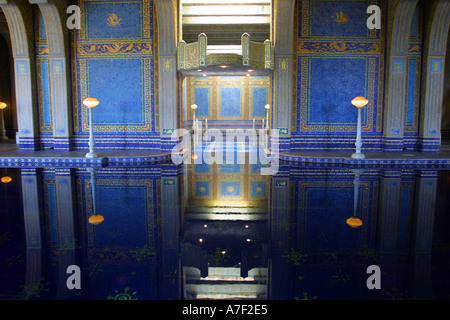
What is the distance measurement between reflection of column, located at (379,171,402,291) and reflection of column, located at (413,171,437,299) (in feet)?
0.52

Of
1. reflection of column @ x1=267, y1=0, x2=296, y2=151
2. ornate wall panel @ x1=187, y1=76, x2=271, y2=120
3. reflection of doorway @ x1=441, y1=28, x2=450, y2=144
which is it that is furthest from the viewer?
ornate wall panel @ x1=187, y1=76, x2=271, y2=120

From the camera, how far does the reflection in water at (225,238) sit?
2.29m

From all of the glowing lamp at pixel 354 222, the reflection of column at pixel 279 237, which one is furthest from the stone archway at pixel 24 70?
the glowing lamp at pixel 354 222

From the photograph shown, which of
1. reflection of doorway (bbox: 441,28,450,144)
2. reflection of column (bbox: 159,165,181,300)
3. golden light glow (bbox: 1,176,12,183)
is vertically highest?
reflection of doorway (bbox: 441,28,450,144)

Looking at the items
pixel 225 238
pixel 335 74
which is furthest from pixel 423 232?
Result: pixel 335 74

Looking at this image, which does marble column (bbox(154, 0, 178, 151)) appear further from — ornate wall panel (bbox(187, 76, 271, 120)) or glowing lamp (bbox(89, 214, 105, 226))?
ornate wall panel (bbox(187, 76, 271, 120))

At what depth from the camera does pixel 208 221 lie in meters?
3.80

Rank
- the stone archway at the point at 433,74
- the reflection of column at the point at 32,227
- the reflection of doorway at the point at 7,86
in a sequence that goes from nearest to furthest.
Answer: the reflection of column at the point at 32,227, the stone archway at the point at 433,74, the reflection of doorway at the point at 7,86

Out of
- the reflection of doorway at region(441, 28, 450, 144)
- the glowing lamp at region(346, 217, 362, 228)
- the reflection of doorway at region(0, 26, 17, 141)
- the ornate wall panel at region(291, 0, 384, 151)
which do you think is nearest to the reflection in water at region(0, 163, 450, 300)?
the glowing lamp at region(346, 217, 362, 228)

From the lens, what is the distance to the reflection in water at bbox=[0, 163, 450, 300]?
2.29 metres

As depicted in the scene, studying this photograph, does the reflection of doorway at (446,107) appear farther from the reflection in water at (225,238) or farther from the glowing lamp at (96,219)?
the glowing lamp at (96,219)
